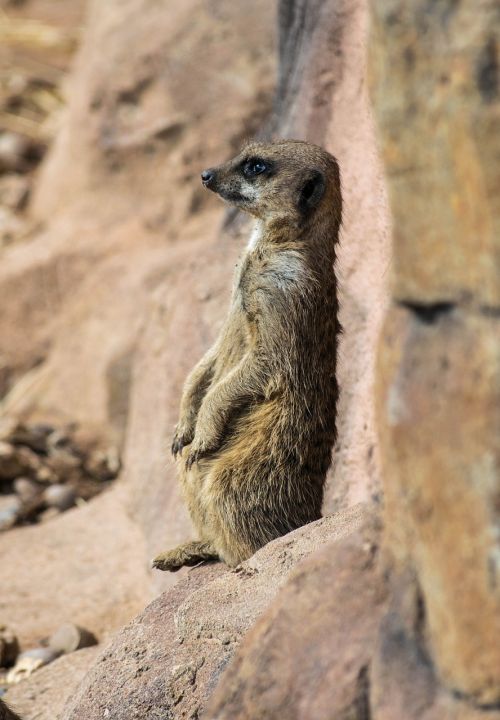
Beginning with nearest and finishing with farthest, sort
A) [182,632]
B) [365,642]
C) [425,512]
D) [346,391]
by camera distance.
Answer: [425,512], [365,642], [182,632], [346,391]

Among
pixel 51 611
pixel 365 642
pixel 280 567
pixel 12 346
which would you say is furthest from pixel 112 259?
pixel 365 642

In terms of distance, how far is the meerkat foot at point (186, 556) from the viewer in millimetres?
3193

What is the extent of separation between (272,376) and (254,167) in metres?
0.63

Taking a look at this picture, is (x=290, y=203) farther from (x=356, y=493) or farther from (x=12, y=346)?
(x=12, y=346)

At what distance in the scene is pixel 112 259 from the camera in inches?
249

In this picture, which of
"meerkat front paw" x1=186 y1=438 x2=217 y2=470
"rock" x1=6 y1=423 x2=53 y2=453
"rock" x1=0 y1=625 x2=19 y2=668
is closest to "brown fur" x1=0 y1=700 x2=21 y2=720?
"meerkat front paw" x1=186 y1=438 x2=217 y2=470

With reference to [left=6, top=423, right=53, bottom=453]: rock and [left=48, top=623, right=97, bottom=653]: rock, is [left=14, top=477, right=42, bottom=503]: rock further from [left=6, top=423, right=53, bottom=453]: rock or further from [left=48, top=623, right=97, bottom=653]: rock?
[left=48, top=623, right=97, bottom=653]: rock

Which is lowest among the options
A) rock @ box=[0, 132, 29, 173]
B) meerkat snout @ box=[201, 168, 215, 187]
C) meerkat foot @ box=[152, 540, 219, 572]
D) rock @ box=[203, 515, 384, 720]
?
rock @ box=[203, 515, 384, 720]

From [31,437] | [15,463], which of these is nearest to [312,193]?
[15,463]

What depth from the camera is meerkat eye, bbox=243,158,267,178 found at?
10.6 feet

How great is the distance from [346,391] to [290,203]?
3.09ft

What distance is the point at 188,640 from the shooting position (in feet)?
8.36

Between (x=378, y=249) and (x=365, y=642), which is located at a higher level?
(x=378, y=249)

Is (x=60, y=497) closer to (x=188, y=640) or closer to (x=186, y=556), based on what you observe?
(x=186, y=556)
